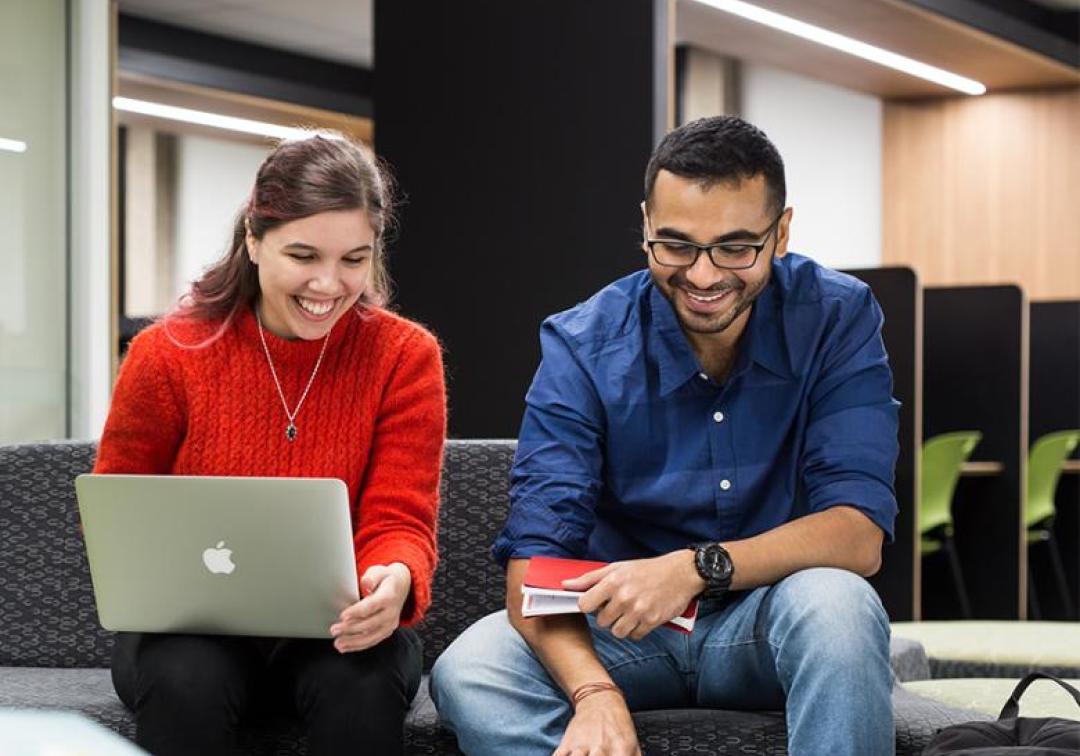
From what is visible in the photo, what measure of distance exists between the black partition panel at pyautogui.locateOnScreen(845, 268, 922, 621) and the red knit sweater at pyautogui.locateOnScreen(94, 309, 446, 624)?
2558 millimetres

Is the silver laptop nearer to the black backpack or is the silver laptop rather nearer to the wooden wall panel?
the black backpack

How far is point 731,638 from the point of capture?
2.01 m

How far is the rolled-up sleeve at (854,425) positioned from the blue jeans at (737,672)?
0.14 metres

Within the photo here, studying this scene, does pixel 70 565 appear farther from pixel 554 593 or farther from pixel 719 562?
pixel 719 562

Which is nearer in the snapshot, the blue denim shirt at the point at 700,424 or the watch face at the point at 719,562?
the watch face at the point at 719,562

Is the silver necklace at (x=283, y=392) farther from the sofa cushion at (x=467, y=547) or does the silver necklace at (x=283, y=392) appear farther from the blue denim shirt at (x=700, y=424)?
the sofa cushion at (x=467, y=547)

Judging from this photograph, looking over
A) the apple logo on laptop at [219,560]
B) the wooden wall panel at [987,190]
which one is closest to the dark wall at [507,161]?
the apple logo on laptop at [219,560]

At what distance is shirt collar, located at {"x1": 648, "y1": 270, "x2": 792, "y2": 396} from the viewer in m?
2.13

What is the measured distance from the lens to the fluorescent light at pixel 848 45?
7254 mm

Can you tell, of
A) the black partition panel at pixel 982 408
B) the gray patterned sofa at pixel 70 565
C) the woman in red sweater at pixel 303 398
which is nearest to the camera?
the woman in red sweater at pixel 303 398

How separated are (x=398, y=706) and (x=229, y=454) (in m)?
0.44

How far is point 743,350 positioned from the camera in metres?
2.14

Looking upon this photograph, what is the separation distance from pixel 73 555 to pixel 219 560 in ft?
2.55

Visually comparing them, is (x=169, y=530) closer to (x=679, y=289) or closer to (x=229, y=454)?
(x=229, y=454)
